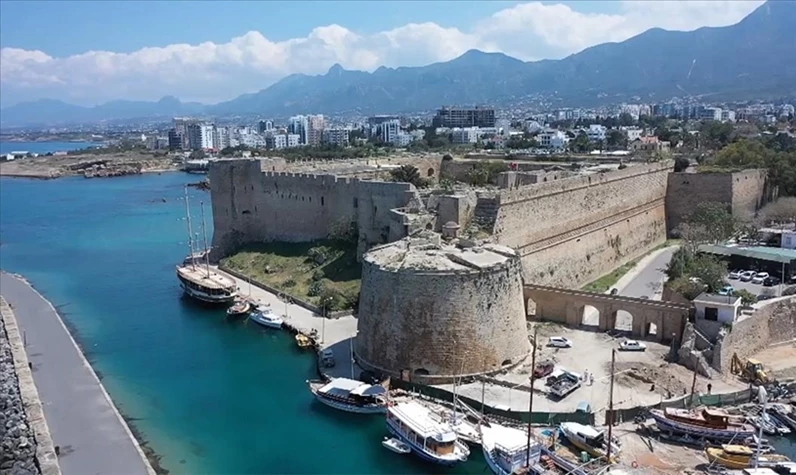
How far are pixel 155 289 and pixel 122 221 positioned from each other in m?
26.6

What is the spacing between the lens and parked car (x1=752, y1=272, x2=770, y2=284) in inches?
1060

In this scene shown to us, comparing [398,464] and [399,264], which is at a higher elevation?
[399,264]

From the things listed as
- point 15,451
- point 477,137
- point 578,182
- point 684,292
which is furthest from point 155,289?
point 477,137

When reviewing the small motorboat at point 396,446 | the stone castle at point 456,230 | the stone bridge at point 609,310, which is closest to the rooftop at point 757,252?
the stone castle at point 456,230

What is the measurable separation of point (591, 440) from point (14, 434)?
13.2m

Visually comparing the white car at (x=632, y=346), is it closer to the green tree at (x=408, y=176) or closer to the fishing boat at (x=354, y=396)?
the fishing boat at (x=354, y=396)

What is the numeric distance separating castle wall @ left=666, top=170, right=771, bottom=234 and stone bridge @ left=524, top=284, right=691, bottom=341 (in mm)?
17379

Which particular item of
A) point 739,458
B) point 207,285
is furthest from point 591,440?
point 207,285

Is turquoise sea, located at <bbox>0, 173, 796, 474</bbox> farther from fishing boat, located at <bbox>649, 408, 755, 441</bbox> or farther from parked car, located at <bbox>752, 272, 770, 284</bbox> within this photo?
parked car, located at <bbox>752, 272, 770, 284</bbox>

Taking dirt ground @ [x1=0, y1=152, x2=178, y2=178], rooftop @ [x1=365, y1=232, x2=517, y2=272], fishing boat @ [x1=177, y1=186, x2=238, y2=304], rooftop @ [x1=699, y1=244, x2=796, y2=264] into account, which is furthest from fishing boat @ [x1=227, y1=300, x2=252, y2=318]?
dirt ground @ [x1=0, y1=152, x2=178, y2=178]

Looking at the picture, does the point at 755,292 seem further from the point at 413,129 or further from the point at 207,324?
the point at 413,129

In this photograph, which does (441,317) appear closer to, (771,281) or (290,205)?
(771,281)

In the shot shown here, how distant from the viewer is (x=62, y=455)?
52.1ft

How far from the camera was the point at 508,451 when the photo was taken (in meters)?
15.0
